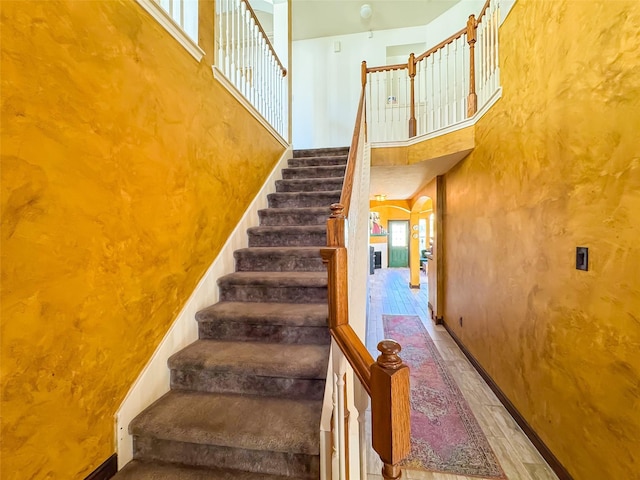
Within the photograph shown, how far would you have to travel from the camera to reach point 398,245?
12.3 meters

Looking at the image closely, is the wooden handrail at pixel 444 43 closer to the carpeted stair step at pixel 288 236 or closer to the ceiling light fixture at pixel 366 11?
the ceiling light fixture at pixel 366 11

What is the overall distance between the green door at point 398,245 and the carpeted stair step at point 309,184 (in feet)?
32.2

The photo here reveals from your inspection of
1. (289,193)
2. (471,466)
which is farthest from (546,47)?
(471,466)

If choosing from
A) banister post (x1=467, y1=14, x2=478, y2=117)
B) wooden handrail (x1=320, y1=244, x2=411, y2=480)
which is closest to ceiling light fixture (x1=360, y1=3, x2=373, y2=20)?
banister post (x1=467, y1=14, x2=478, y2=117)

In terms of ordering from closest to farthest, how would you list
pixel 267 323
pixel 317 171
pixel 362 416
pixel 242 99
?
pixel 362 416 < pixel 267 323 < pixel 242 99 < pixel 317 171

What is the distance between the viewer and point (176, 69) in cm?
156

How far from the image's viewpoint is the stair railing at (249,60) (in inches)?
83.0

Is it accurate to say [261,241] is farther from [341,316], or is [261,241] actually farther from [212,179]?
[341,316]

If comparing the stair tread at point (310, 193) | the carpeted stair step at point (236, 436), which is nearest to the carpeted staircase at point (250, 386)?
the carpeted stair step at point (236, 436)

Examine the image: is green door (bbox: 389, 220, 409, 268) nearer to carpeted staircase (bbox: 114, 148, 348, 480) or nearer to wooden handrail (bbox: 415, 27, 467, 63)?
wooden handrail (bbox: 415, 27, 467, 63)

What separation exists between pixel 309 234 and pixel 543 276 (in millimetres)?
1623

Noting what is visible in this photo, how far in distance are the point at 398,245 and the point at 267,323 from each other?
37.0 feet

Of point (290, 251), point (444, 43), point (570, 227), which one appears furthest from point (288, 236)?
point (444, 43)

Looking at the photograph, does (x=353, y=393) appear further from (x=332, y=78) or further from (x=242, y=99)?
(x=332, y=78)
